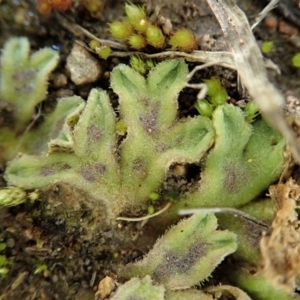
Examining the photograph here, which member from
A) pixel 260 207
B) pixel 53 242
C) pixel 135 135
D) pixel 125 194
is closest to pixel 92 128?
pixel 135 135

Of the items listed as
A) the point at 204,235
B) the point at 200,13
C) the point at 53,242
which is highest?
the point at 200,13

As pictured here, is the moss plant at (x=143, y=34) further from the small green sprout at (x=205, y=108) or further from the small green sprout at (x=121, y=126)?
the small green sprout at (x=121, y=126)

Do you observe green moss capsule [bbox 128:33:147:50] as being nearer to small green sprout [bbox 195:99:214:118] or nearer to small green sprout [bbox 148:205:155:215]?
small green sprout [bbox 195:99:214:118]

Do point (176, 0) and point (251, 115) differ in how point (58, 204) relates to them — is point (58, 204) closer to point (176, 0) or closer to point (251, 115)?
point (251, 115)

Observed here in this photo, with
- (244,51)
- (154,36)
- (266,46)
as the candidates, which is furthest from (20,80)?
(266,46)

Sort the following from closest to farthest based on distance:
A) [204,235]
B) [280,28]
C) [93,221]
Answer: [204,235] < [93,221] < [280,28]

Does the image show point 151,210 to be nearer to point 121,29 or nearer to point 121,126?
point 121,126

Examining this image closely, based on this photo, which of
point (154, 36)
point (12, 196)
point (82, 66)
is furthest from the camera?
point (82, 66)

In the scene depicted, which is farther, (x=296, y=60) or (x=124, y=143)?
(x=296, y=60)
